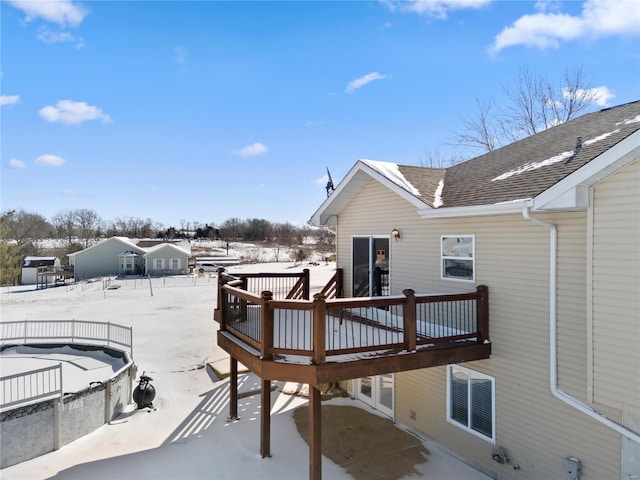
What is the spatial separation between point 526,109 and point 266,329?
20.4 meters

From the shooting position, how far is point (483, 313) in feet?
21.8

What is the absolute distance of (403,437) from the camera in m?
8.02

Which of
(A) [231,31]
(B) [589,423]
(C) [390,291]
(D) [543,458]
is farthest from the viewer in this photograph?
(A) [231,31]

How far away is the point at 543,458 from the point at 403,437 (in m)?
2.91

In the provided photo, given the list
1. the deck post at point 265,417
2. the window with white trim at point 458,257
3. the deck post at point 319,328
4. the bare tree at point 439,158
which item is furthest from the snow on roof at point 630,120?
the bare tree at point 439,158

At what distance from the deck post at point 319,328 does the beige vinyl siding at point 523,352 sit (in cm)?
329

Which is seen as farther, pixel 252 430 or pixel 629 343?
pixel 252 430

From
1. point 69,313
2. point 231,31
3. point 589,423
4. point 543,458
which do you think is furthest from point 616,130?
point 69,313

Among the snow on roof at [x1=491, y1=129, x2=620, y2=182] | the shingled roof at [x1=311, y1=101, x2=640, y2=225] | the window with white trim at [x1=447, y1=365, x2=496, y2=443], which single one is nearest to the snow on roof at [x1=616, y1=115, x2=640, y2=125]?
the shingled roof at [x1=311, y1=101, x2=640, y2=225]

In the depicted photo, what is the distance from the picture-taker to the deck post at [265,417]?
270 inches

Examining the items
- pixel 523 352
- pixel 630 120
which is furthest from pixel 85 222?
pixel 630 120

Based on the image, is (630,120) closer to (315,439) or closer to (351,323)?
(351,323)

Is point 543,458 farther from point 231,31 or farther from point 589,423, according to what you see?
point 231,31

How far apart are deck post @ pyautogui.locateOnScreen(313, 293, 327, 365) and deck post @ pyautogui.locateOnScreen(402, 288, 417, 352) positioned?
1411 millimetres
